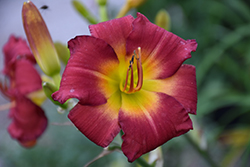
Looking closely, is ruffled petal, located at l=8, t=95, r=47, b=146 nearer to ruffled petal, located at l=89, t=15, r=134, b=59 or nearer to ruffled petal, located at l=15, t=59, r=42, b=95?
ruffled petal, located at l=15, t=59, r=42, b=95

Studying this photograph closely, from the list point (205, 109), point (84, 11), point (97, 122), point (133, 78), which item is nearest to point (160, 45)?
point (133, 78)

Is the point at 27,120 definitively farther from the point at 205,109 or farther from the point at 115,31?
the point at 205,109

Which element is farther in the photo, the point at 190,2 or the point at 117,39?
the point at 190,2

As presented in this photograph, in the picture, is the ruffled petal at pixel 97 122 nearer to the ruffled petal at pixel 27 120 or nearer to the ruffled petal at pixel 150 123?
the ruffled petal at pixel 150 123

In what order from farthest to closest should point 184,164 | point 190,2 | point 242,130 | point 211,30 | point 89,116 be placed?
point 190,2 → point 211,30 → point 184,164 → point 242,130 → point 89,116

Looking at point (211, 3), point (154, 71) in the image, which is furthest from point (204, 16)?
point (154, 71)

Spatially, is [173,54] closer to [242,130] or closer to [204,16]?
[242,130]

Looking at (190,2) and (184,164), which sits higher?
(190,2)
